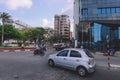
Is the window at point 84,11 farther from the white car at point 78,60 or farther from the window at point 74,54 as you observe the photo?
the window at point 74,54

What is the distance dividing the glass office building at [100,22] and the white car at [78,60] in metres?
39.8

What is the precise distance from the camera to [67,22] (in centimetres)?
17362

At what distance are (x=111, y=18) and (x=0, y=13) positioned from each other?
1386 inches

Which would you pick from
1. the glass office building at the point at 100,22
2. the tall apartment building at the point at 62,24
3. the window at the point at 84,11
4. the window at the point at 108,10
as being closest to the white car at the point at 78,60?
the glass office building at the point at 100,22

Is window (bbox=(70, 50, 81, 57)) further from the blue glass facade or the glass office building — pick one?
the blue glass facade

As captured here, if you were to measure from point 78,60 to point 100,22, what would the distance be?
4375cm

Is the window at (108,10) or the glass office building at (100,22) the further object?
the window at (108,10)

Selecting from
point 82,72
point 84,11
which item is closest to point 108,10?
point 84,11

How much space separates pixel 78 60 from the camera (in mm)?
12500

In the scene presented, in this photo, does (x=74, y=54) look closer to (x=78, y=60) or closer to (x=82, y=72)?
(x=78, y=60)

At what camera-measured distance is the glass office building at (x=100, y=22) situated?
53406mm

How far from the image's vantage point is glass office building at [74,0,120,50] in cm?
5341

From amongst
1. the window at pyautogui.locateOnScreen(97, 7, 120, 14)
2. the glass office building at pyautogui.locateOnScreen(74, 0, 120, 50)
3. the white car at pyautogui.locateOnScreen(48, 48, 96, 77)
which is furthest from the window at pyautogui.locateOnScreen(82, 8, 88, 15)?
the white car at pyautogui.locateOnScreen(48, 48, 96, 77)

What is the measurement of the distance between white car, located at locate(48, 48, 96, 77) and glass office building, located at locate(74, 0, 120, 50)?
39.8 m
